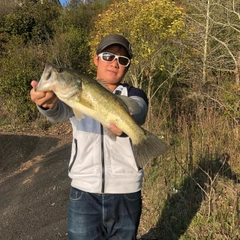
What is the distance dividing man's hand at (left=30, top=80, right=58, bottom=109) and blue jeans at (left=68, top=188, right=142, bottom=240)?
705mm

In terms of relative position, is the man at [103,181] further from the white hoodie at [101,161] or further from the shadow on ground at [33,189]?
the shadow on ground at [33,189]

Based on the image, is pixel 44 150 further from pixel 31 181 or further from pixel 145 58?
pixel 145 58

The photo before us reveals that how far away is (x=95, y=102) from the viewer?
1.74m

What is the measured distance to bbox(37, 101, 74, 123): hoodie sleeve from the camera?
73.2 inches

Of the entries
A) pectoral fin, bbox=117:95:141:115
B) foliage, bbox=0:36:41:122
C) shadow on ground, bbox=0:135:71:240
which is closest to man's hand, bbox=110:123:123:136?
pectoral fin, bbox=117:95:141:115

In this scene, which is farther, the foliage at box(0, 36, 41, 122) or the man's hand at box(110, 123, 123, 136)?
the foliage at box(0, 36, 41, 122)

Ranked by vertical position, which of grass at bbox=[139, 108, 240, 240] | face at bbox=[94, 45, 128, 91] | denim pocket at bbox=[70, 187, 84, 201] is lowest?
grass at bbox=[139, 108, 240, 240]

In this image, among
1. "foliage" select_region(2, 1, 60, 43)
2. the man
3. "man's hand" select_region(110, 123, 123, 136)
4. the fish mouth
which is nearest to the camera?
the fish mouth

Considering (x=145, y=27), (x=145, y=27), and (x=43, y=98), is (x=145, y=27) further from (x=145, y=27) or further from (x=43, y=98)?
(x=43, y=98)

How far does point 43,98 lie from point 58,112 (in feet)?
0.74

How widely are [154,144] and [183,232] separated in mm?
2087

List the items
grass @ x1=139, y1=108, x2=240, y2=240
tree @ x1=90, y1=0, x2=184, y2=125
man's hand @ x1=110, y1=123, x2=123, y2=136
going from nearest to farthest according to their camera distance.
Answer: man's hand @ x1=110, y1=123, x2=123, y2=136
grass @ x1=139, y1=108, x2=240, y2=240
tree @ x1=90, y1=0, x2=184, y2=125

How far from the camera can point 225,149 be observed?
5043mm

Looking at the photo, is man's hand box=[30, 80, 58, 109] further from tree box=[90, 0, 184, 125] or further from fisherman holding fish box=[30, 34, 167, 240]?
tree box=[90, 0, 184, 125]
